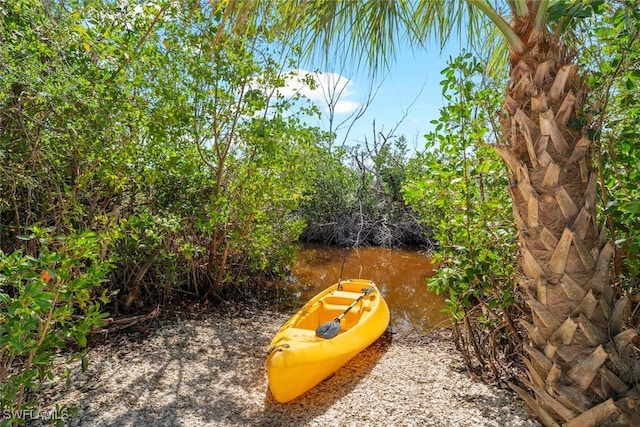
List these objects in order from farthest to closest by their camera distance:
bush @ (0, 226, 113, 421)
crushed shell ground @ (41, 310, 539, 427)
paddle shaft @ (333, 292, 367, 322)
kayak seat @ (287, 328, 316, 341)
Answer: paddle shaft @ (333, 292, 367, 322) < kayak seat @ (287, 328, 316, 341) < crushed shell ground @ (41, 310, 539, 427) < bush @ (0, 226, 113, 421)

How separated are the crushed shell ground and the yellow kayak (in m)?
0.20

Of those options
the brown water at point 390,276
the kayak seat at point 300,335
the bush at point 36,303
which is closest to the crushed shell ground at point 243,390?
the kayak seat at point 300,335

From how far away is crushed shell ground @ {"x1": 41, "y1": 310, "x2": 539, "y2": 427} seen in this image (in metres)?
3.08

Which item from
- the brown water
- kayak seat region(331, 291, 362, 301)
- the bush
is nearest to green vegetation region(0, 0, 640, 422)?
the bush

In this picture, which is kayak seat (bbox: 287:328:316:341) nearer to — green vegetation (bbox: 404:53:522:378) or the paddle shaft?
the paddle shaft

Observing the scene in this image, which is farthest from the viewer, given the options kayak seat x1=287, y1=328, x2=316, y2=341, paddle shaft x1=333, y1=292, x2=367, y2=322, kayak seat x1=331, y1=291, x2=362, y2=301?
kayak seat x1=331, y1=291, x2=362, y2=301

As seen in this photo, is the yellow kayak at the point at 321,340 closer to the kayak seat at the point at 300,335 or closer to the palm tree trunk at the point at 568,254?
the kayak seat at the point at 300,335

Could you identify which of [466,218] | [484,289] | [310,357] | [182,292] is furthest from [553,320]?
[182,292]

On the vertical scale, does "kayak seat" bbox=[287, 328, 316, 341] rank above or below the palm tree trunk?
below

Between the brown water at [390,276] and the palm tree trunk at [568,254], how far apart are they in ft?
11.7

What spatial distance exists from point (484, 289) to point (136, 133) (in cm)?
364

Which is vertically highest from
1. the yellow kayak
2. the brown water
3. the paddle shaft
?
the paddle shaft

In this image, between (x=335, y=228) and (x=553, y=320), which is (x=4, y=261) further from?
(x=335, y=228)

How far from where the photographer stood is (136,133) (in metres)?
4.14
